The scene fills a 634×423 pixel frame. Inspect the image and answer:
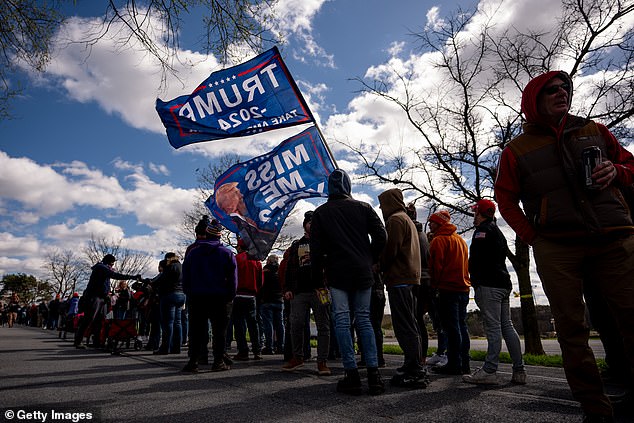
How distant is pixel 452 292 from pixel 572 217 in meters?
2.95

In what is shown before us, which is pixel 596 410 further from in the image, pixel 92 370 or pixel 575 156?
pixel 92 370

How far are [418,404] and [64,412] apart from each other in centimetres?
271

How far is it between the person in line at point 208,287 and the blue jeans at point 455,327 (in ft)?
9.31

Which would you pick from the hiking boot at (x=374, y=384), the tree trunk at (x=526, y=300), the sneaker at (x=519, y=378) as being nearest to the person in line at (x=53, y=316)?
the tree trunk at (x=526, y=300)

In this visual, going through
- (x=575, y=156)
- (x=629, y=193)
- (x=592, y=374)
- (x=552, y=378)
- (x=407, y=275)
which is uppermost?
(x=575, y=156)

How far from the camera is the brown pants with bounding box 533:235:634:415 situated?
2.48m

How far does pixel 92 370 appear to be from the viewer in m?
5.86

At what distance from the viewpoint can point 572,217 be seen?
8.52 ft

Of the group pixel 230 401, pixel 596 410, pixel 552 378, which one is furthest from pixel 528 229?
pixel 552 378

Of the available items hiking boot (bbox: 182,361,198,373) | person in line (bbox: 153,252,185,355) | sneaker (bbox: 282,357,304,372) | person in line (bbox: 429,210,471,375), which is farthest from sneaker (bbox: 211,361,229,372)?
person in line (bbox: 153,252,185,355)

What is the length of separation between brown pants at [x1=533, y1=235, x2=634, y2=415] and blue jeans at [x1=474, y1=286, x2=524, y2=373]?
2.13 m

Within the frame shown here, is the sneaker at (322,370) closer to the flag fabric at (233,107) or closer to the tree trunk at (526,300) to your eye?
the flag fabric at (233,107)

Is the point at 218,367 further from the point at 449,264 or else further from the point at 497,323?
the point at 497,323

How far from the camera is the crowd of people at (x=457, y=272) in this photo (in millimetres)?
2574
